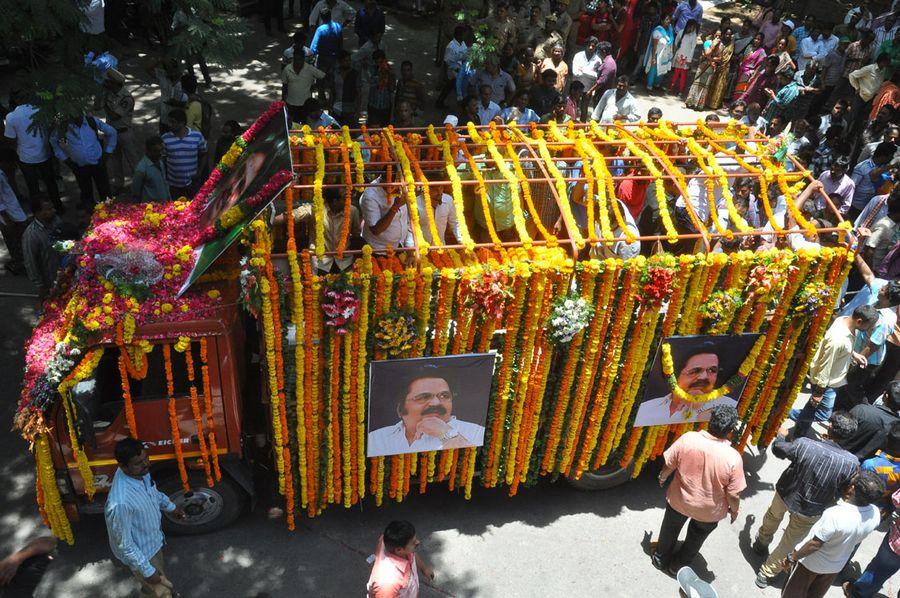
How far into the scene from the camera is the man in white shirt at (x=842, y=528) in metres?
5.44

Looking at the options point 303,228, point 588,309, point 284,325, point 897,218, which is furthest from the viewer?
point 897,218

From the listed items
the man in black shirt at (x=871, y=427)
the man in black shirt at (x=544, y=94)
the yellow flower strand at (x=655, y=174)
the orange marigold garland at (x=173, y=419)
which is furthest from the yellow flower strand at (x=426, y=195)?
the man in black shirt at (x=544, y=94)

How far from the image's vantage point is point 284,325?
5242 mm

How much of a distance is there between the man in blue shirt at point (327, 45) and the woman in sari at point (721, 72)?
7.30 m

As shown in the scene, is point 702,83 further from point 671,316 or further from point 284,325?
point 284,325

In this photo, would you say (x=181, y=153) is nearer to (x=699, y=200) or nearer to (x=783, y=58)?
(x=699, y=200)

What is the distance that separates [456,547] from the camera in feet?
21.2

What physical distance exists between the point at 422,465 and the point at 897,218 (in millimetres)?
6419

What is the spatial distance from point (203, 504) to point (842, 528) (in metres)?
4.97

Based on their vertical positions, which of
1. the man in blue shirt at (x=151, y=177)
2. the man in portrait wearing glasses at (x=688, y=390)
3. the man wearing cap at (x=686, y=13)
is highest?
the man wearing cap at (x=686, y=13)

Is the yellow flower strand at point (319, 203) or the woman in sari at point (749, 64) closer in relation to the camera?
the yellow flower strand at point (319, 203)

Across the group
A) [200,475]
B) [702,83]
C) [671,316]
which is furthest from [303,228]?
[702,83]

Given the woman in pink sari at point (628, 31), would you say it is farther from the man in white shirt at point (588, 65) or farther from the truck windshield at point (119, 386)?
the truck windshield at point (119, 386)

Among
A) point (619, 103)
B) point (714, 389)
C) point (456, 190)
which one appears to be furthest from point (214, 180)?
point (619, 103)
